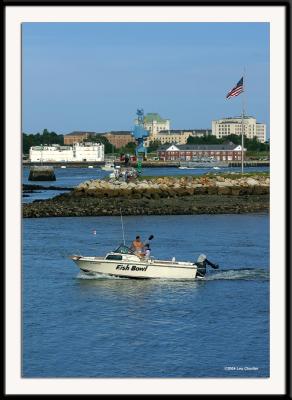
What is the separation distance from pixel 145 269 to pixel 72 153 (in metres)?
128

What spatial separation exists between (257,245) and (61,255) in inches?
288

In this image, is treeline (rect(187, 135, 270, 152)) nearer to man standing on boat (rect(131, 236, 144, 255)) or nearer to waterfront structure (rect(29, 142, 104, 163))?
waterfront structure (rect(29, 142, 104, 163))

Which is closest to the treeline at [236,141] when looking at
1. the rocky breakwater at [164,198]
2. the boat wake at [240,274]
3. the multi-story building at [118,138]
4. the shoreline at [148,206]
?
the multi-story building at [118,138]

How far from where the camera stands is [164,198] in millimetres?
46469

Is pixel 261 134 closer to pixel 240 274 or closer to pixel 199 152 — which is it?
pixel 199 152

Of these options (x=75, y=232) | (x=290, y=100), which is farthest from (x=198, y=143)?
(x=290, y=100)

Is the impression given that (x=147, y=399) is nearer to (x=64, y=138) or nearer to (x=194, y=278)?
(x=194, y=278)

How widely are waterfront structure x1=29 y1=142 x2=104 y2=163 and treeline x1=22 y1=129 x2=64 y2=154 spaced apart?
2197 mm

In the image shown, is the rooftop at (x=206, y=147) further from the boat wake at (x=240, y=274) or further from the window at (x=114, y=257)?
the window at (x=114, y=257)

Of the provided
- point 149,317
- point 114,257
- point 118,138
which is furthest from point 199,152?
point 149,317

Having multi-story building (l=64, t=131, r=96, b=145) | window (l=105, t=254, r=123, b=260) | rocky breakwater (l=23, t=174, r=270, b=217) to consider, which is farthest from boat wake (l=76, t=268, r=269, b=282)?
multi-story building (l=64, t=131, r=96, b=145)

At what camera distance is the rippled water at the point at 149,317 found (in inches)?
487

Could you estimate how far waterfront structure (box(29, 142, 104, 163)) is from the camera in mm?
140750

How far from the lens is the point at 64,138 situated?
170875mm
